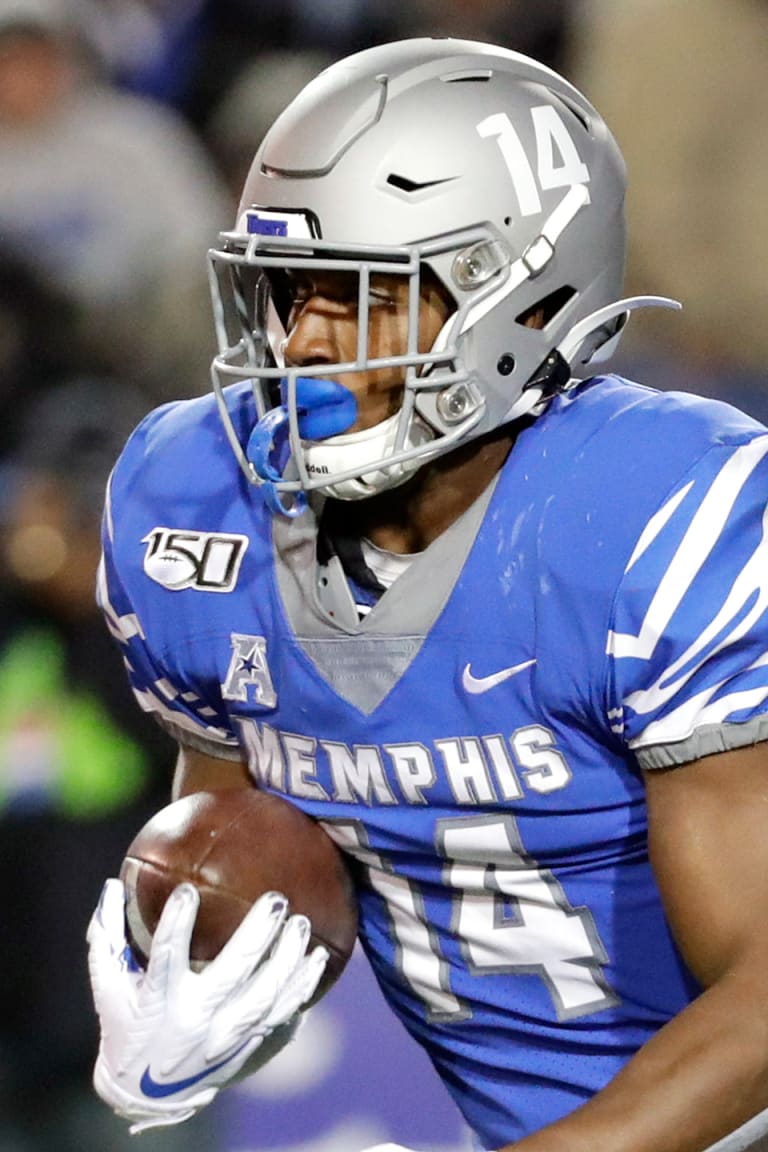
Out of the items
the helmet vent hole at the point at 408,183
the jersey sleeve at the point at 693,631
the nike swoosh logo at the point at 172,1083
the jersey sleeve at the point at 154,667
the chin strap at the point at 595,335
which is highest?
the helmet vent hole at the point at 408,183

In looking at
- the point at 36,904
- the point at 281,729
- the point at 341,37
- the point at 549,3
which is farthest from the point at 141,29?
the point at 281,729

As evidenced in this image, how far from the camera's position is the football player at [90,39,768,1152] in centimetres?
121

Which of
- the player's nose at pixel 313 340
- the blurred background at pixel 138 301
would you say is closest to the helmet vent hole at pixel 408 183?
the player's nose at pixel 313 340

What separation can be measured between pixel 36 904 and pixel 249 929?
1042 mm

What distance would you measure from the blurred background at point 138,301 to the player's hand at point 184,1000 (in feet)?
2.70

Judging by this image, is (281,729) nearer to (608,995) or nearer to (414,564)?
(414,564)

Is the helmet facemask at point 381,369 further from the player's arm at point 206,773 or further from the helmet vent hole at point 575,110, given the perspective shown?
the player's arm at point 206,773

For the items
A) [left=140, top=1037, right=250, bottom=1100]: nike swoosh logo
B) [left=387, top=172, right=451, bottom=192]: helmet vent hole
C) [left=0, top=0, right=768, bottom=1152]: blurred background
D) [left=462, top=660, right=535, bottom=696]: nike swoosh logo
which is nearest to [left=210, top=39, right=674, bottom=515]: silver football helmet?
[left=387, top=172, right=451, bottom=192]: helmet vent hole

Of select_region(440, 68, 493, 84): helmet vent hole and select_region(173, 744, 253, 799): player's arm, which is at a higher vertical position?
select_region(440, 68, 493, 84): helmet vent hole

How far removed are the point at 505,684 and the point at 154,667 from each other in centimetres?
37

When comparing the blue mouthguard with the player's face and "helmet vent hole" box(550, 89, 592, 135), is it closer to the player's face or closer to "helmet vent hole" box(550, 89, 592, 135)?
the player's face

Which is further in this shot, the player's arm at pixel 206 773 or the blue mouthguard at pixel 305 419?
the player's arm at pixel 206 773

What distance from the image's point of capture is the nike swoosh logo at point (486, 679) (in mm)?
1281

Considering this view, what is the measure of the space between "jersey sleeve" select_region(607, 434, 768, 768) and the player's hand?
0.33 m
